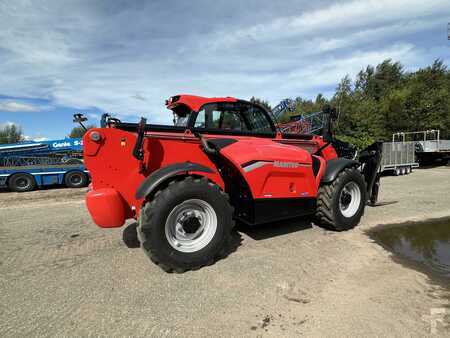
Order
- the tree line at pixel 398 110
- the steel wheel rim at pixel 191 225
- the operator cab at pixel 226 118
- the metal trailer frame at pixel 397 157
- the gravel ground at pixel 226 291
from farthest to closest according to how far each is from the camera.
→ the tree line at pixel 398 110 → the metal trailer frame at pixel 397 157 → the operator cab at pixel 226 118 → the steel wheel rim at pixel 191 225 → the gravel ground at pixel 226 291

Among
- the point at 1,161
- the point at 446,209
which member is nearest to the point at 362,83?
the point at 446,209

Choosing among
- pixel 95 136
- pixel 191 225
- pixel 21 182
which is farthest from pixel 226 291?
pixel 21 182

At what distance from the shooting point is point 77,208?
23.3 ft

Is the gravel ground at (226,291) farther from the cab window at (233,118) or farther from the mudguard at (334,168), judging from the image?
the cab window at (233,118)

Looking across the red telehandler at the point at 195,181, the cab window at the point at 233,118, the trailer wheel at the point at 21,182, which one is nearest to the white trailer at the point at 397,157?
the red telehandler at the point at 195,181

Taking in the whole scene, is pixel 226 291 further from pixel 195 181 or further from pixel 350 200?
pixel 350 200

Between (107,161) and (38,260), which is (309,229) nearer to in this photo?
(107,161)

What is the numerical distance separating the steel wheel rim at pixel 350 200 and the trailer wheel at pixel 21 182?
40.7ft

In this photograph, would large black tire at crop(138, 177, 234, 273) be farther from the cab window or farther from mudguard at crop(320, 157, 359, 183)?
mudguard at crop(320, 157, 359, 183)

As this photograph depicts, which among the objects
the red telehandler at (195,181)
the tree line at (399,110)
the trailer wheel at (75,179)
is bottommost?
the trailer wheel at (75,179)

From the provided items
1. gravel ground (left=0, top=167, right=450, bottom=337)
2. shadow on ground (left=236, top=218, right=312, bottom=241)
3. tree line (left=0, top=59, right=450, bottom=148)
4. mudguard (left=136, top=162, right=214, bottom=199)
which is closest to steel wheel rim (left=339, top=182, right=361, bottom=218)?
gravel ground (left=0, top=167, right=450, bottom=337)

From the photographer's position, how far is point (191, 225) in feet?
11.1

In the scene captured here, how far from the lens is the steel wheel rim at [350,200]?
4887mm

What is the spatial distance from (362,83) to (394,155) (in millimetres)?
34945
